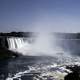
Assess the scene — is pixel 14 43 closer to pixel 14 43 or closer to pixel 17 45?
pixel 14 43

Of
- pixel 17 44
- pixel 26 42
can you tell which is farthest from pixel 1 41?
pixel 26 42

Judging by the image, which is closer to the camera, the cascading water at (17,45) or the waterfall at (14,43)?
the cascading water at (17,45)

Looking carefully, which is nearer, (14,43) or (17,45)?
(14,43)

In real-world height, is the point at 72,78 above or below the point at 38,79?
above

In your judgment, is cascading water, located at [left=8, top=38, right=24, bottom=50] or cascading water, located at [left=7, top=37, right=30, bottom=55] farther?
cascading water, located at [left=8, top=38, right=24, bottom=50]

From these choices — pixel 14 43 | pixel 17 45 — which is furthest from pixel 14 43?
pixel 17 45

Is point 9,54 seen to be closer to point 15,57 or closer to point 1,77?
point 15,57

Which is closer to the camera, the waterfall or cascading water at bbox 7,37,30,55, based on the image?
cascading water at bbox 7,37,30,55

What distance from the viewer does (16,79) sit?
95.9 ft

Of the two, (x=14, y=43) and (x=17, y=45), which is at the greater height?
(x=14, y=43)

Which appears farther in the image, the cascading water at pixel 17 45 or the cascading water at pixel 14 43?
the cascading water at pixel 14 43

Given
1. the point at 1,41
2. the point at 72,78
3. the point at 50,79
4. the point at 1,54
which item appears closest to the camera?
the point at 72,78

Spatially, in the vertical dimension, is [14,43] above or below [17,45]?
above

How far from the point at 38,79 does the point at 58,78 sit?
8.37 feet
